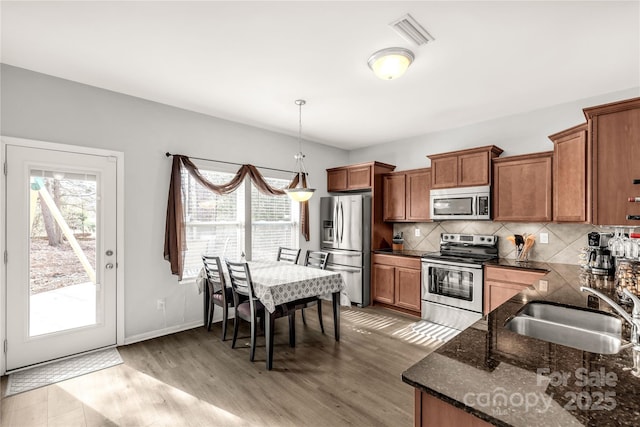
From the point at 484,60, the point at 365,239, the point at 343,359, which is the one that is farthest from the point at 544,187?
the point at 343,359

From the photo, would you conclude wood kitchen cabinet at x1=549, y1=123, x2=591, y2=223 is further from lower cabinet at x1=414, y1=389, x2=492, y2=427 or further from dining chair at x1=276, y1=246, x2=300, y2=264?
dining chair at x1=276, y1=246, x2=300, y2=264

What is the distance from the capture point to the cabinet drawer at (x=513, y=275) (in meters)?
3.14

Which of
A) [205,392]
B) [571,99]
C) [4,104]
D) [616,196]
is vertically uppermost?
[571,99]

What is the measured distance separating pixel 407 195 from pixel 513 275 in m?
1.81

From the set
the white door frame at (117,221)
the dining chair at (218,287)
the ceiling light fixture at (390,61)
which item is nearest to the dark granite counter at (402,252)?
the dining chair at (218,287)

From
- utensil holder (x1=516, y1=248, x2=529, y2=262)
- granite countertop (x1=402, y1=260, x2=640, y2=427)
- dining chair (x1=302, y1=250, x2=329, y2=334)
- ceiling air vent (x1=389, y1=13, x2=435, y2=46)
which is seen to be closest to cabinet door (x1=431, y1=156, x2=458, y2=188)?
utensil holder (x1=516, y1=248, x2=529, y2=262)

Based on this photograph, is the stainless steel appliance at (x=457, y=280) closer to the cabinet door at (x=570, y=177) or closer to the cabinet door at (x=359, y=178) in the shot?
the cabinet door at (x=570, y=177)

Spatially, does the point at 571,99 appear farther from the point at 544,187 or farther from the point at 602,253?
the point at 602,253

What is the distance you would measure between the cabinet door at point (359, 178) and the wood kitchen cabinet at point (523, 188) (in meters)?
1.77

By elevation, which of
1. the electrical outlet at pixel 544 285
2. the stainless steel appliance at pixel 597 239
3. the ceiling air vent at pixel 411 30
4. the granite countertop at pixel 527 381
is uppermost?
the ceiling air vent at pixel 411 30

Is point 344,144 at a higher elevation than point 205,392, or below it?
higher

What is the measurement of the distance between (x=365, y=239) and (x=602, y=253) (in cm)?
270

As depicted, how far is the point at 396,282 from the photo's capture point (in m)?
4.43

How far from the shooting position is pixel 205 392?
2.41 metres
